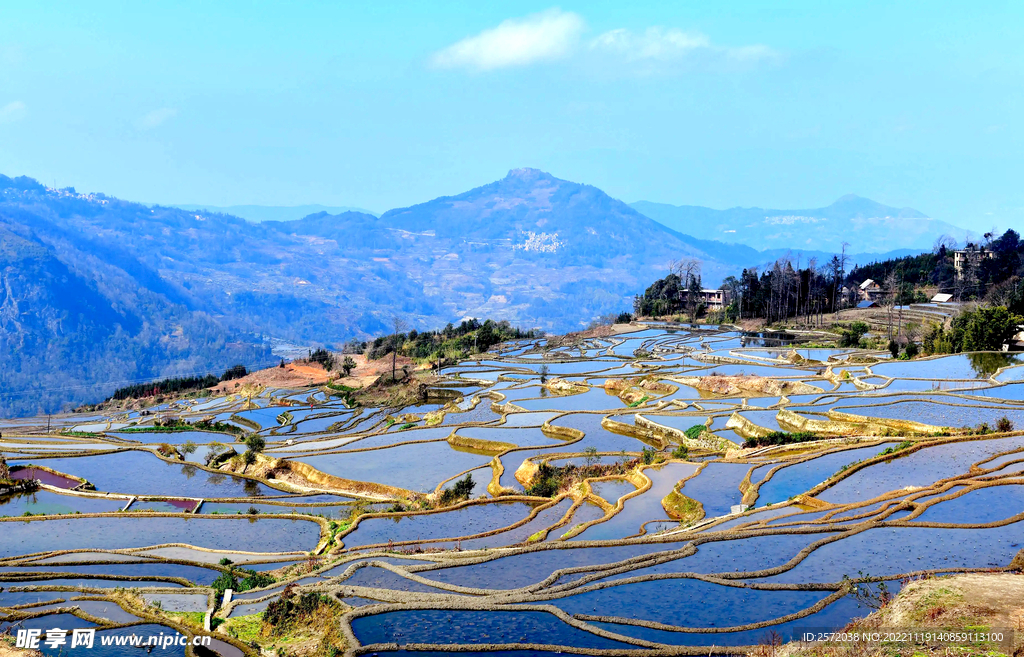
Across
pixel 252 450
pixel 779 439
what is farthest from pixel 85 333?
pixel 779 439

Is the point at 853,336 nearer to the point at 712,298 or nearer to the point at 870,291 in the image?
the point at 870,291

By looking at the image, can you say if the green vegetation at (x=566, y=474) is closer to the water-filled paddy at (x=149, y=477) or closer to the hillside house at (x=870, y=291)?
the water-filled paddy at (x=149, y=477)

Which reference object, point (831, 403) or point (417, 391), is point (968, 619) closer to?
point (831, 403)

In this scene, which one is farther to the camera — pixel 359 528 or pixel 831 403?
pixel 831 403

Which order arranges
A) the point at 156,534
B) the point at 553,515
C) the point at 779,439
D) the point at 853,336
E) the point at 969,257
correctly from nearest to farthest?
the point at 553,515, the point at 156,534, the point at 779,439, the point at 853,336, the point at 969,257

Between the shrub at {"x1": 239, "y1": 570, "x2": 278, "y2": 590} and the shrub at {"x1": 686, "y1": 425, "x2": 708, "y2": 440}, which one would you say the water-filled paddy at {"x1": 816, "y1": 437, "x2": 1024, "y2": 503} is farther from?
the shrub at {"x1": 239, "y1": 570, "x2": 278, "y2": 590}

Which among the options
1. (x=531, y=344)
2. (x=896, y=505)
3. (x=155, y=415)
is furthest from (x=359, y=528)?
(x=531, y=344)
